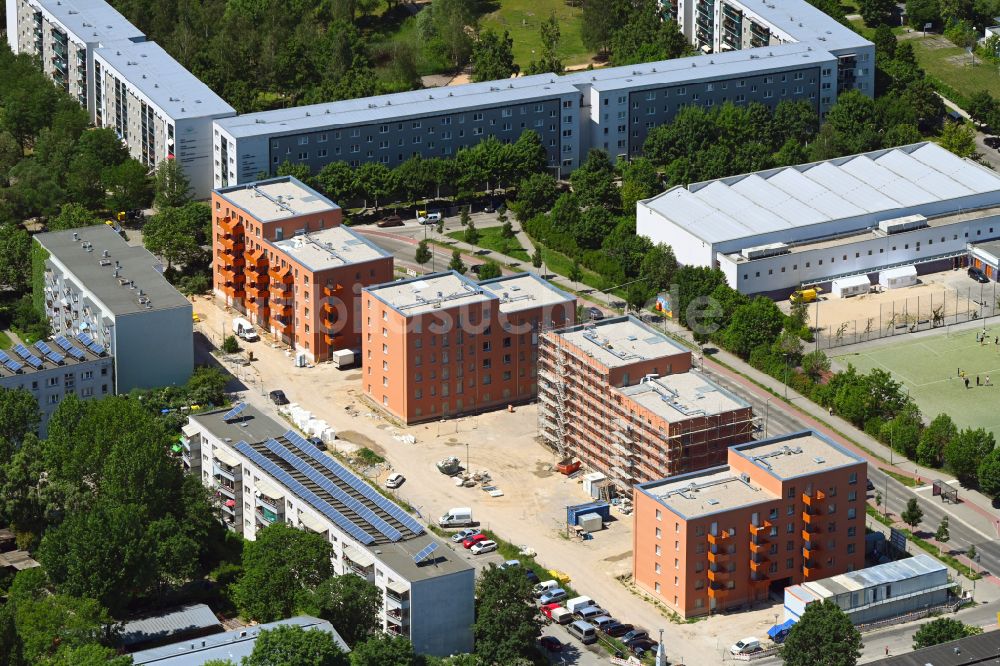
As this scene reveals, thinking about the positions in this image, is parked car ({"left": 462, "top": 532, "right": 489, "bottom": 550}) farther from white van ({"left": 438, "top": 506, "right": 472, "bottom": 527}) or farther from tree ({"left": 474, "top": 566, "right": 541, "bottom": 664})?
tree ({"left": 474, "top": 566, "right": 541, "bottom": 664})

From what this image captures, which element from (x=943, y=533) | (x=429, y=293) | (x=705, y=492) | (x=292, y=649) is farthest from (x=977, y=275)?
(x=292, y=649)

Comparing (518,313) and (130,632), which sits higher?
(518,313)

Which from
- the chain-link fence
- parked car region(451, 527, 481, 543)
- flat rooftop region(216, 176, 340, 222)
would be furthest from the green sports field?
flat rooftop region(216, 176, 340, 222)

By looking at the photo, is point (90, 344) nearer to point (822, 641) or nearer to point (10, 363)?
point (10, 363)

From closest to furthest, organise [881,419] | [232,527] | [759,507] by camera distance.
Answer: [759,507] < [232,527] < [881,419]

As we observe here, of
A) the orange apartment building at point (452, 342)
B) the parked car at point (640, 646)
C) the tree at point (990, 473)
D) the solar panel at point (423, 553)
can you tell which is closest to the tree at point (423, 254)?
the orange apartment building at point (452, 342)

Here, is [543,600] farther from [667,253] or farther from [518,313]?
[667,253]

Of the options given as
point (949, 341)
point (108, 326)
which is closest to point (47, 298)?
point (108, 326)
